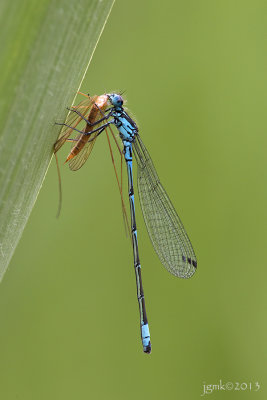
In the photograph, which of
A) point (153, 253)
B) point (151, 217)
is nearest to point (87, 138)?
point (151, 217)

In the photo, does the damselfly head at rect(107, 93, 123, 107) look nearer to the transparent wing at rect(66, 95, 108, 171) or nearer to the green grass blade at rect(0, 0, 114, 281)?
the transparent wing at rect(66, 95, 108, 171)

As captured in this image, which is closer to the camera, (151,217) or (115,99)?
(115,99)

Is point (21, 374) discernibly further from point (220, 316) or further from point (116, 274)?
point (220, 316)

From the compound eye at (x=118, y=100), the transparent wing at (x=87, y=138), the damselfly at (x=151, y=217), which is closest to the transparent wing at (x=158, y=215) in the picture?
the damselfly at (x=151, y=217)

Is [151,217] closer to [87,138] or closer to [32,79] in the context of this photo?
[87,138]

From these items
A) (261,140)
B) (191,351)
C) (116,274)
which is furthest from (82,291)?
(261,140)

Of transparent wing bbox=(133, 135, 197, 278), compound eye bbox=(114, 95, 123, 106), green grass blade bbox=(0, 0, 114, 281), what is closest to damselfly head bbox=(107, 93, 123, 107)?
compound eye bbox=(114, 95, 123, 106)

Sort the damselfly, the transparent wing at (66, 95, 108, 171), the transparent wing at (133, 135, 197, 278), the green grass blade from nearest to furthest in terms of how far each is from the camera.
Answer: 1. the green grass blade
2. the transparent wing at (66, 95, 108, 171)
3. the damselfly
4. the transparent wing at (133, 135, 197, 278)
